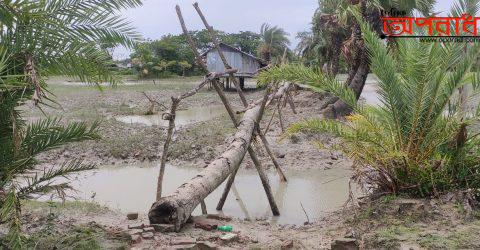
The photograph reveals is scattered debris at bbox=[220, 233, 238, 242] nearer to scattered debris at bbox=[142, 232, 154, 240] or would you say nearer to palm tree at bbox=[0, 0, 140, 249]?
scattered debris at bbox=[142, 232, 154, 240]

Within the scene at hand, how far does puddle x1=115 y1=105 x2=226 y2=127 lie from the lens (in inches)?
675

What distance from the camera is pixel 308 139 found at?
478 inches

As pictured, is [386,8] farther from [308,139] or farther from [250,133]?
[250,133]

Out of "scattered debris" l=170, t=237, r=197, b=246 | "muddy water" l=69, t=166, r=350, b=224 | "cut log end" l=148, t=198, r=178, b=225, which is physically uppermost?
"cut log end" l=148, t=198, r=178, b=225

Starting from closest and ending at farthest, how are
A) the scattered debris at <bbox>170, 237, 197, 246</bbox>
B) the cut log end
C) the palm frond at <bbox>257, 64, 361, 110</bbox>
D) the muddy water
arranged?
the scattered debris at <bbox>170, 237, 197, 246</bbox>, the cut log end, the palm frond at <bbox>257, 64, 361, 110</bbox>, the muddy water

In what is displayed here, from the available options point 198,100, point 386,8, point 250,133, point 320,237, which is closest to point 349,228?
point 320,237

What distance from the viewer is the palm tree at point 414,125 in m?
5.95

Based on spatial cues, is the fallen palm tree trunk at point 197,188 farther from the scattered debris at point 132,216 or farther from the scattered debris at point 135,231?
the scattered debris at point 132,216

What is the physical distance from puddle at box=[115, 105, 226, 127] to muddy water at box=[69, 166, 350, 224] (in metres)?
6.30

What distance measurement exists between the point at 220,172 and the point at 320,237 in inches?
63.9

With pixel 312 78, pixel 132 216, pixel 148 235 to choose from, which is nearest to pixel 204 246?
pixel 148 235

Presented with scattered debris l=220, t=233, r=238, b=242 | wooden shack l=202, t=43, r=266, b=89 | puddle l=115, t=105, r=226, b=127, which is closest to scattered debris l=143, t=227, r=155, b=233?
scattered debris l=220, t=233, r=238, b=242

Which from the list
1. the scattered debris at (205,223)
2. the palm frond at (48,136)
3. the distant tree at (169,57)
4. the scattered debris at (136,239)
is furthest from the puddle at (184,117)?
the distant tree at (169,57)

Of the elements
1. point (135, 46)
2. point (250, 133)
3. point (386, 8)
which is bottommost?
point (250, 133)
